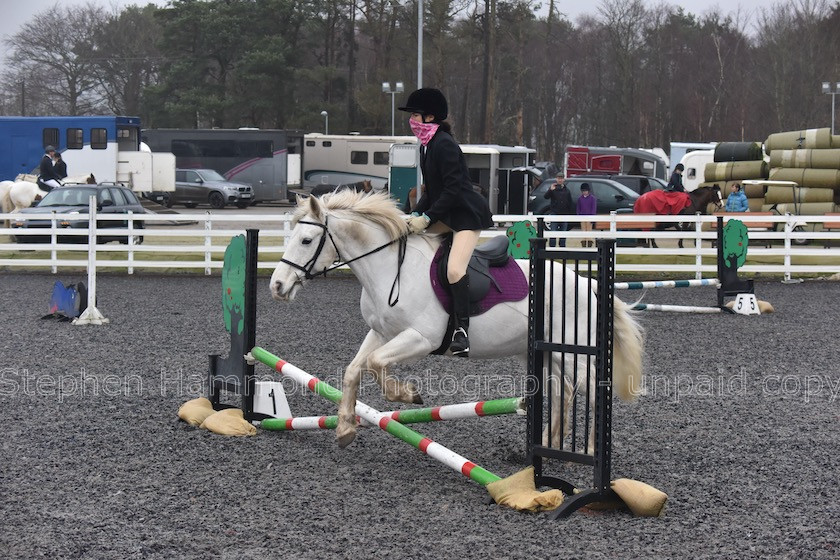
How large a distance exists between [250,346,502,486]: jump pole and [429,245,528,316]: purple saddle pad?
73 centimetres

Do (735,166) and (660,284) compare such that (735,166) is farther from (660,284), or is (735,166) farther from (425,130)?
(425,130)

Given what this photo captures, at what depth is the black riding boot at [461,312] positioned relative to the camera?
6.03 metres

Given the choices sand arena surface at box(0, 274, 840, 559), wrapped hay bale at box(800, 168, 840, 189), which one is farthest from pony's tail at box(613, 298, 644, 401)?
wrapped hay bale at box(800, 168, 840, 189)

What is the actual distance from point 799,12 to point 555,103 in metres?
15.3

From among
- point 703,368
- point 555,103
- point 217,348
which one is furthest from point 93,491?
point 555,103

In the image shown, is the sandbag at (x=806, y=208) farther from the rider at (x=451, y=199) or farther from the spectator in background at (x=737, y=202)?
the rider at (x=451, y=199)

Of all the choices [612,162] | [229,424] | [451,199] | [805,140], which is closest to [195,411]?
[229,424]

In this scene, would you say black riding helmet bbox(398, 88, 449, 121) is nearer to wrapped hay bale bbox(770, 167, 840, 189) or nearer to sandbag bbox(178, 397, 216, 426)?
sandbag bbox(178, 397, 216, 426)

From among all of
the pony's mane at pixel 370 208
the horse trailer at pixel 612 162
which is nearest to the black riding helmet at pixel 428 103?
the pony's mane at pixel 370 208

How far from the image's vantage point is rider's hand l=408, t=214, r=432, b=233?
621 cm

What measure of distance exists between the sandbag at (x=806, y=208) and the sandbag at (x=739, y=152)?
300 cm

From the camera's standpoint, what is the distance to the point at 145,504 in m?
5.13

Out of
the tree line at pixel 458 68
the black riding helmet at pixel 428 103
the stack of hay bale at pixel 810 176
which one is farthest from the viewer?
the tree line at pixel 458 68

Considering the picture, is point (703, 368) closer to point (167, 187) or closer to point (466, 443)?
point (466, 443)
